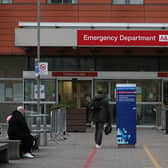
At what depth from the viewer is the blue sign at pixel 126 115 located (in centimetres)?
1731

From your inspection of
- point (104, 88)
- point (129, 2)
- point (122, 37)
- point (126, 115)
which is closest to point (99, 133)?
point (126, 115)

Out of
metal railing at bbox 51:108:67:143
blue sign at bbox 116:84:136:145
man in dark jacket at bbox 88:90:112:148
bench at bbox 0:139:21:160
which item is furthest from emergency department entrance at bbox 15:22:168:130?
bench at bbox 0:139:21:160

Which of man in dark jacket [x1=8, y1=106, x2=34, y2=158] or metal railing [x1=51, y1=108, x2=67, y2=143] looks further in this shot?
metal railing [x1=51, y1=108, x2=67, y2=143]

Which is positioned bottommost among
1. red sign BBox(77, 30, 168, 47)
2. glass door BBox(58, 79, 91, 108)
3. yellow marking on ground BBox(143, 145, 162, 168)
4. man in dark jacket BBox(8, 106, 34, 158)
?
yellow marking on ground BBox(143, 145, 162, 168)

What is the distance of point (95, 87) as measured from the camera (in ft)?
92.7

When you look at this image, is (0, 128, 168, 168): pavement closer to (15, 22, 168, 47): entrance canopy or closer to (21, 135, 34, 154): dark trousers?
(21, 135, 34, 154): dark trousers

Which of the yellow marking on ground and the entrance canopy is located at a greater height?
the entrance canopy

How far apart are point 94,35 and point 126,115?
371 inches

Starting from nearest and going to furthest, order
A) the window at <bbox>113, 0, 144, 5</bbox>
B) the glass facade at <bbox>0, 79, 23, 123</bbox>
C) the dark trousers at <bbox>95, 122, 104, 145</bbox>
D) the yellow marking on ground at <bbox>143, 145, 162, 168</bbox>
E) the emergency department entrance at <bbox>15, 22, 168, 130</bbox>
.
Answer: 1. the yellow marking on ground at <bbox>143, 145, 162, 168</bbox>
2. the dark trousers at <bbox>95, 122, 104, 145</bbox>
3. the emergency department entrance at <bbox>15, 22, 168, 130</bbox>
4. the window at <bbox>113, 0, 144, 5</bbox>
5. the glass facade at <bbox>0, 79, 23, 123</bbox>

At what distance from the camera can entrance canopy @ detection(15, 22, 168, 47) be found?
85.5ft

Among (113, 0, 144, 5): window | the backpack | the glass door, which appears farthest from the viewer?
(113, 0, 144, 5): window

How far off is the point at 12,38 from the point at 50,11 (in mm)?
2507

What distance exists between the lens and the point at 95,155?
1527 cm

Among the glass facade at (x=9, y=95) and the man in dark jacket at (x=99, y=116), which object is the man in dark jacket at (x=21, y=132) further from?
the glass facade at (x=9, y=95)
